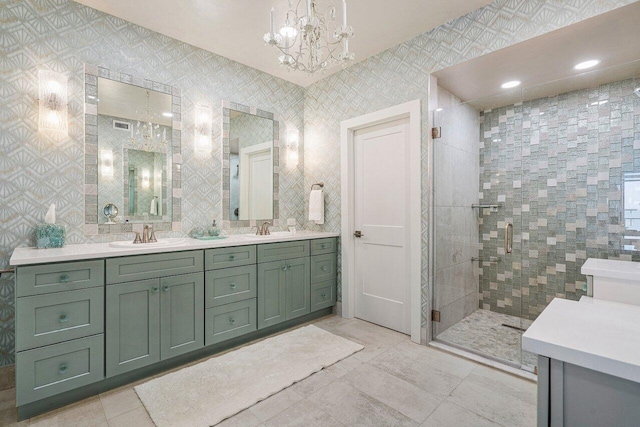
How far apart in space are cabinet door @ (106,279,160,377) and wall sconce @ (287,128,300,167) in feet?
6.86

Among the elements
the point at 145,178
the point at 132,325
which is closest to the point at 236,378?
the point at 132,325

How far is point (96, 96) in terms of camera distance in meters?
2.46

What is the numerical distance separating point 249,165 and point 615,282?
10.0 feet

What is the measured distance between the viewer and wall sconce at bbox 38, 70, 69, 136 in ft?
7.29

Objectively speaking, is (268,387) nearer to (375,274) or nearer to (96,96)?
(375,274)

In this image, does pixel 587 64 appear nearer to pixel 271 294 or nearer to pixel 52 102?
pixel 271 294

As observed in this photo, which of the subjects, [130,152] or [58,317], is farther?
[130,152]

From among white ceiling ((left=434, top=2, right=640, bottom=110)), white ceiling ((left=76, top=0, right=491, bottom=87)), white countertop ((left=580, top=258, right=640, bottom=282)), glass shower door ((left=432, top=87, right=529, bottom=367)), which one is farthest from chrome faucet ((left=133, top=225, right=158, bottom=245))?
white countertop ((left=580, top=258, right=640, bottom=282))

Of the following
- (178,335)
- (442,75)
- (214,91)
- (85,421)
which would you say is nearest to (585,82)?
(442,75)

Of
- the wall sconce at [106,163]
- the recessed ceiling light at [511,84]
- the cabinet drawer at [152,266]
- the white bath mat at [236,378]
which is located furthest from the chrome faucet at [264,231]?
the recessed ceiling light at [511,84]

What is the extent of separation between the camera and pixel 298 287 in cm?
312

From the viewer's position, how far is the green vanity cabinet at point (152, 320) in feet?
6.65

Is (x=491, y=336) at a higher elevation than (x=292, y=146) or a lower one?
lower

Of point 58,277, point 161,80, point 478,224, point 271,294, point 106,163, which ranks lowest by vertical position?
point 271,294
